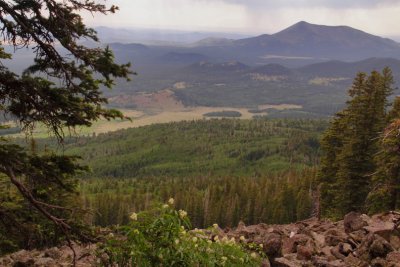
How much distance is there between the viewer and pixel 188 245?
25.6ft

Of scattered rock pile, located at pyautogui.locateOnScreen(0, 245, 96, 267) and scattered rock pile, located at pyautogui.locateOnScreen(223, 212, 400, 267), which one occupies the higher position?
scattered rock pile, located at pyautogui.locateOnScreen(223, 212, 400, 267)

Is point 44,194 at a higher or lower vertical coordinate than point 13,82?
lower

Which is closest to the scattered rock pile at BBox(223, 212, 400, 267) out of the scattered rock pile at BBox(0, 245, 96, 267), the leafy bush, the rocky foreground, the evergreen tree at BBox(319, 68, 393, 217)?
the rocky foreground

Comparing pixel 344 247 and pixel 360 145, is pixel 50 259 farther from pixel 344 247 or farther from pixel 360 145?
pixel 360 145

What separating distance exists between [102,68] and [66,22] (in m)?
1.38

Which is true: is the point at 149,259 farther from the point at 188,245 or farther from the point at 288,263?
the point at 288,263

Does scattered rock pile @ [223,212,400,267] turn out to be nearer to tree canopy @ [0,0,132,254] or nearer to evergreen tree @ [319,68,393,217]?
tree canopy @ [0,0,132,254]

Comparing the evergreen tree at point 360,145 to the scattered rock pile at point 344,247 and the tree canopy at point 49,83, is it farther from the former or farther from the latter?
the tree canopy at point 49,83

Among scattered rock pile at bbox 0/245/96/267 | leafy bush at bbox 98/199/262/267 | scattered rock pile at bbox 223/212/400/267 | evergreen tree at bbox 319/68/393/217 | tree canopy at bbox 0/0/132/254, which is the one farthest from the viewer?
evergreen tree at bbox 319/68/393/217

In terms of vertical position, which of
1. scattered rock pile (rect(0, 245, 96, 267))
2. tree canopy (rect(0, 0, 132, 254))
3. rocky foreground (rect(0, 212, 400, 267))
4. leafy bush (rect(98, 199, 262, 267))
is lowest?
scattered rock pile (rect(0, 245, 96, 267))

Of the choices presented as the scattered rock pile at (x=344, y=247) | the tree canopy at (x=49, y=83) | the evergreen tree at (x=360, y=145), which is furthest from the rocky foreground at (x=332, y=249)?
the evergreen tree at (x=360, y=145)

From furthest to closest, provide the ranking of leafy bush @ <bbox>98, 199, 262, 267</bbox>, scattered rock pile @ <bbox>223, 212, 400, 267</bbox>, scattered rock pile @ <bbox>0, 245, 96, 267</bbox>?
scattered rock pile @ <bbox>0, 245, 96, 267</bbox>
scattered rock pile @ <bbox>223, 212, 400, 267</bbox>
leafy bush @ <bbox>98, 199, 262, 267</bbox>

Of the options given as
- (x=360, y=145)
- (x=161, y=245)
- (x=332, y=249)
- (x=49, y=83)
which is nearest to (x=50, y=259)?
(x=49, y=83)

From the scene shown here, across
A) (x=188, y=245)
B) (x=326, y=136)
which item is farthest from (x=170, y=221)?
(x=326, y=136)
